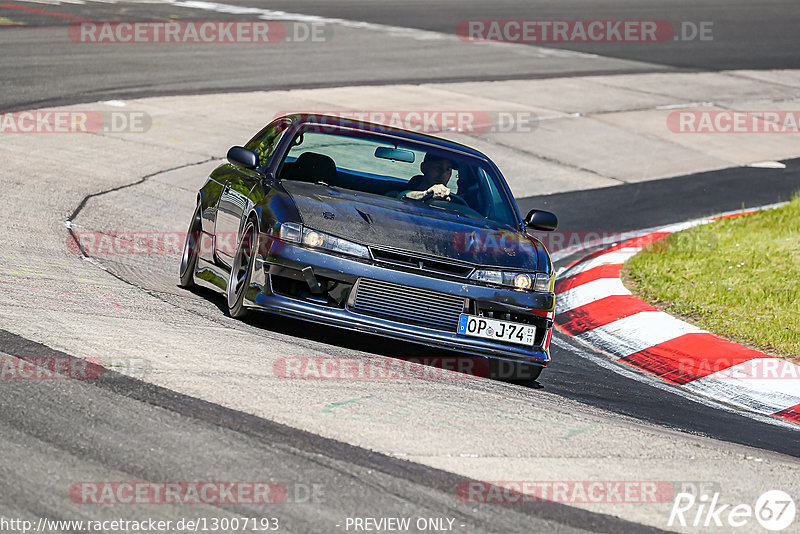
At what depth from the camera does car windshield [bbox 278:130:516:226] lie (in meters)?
7.84

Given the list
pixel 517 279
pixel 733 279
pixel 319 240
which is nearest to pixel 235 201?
pixel 319 240

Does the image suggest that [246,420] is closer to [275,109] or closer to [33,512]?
[33,512]

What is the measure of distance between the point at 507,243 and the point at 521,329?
63 centimetres

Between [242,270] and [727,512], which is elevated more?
[242,270]

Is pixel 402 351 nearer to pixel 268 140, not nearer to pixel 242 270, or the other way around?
pixel 242 270

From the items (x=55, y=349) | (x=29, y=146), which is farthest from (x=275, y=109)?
(x=55, y=349)

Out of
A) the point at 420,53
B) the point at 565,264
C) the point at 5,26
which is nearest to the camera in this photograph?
the point at 565,264

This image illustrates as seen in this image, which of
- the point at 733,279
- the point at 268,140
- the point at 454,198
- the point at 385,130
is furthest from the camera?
the point at 733,279

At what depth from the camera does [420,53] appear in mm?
23562

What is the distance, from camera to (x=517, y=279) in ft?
22.7

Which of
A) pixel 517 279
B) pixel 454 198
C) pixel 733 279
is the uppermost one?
pixel 454 198

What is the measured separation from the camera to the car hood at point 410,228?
267 inches

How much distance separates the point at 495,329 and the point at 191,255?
8.72ft

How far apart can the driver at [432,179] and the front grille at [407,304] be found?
139cm
